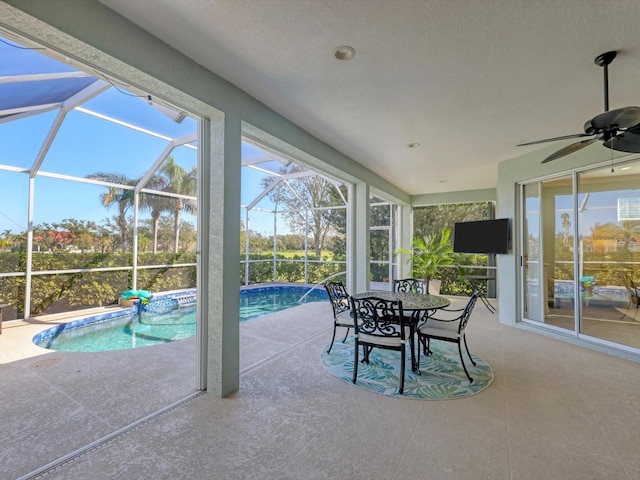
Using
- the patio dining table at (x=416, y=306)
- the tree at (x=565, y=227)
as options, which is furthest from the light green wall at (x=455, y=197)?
the patio dining table at (x=416, y=306)

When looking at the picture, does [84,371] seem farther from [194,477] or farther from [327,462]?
[327,462]

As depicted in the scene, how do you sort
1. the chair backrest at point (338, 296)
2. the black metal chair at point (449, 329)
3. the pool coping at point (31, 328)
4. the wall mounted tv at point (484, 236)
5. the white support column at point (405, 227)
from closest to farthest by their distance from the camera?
1. the black metal chair at point (449, 329)
2. the pool coping at point (31, 328)
3. the chair backrest at point (338, 296)
4. the wall mounted tv at point (484, 236)
5. the white support column at point (405, 227)

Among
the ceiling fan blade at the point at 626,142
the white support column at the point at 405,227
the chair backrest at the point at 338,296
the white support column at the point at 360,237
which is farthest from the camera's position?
the white support column at the point at 405,227

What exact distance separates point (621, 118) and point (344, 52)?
196 centimetres

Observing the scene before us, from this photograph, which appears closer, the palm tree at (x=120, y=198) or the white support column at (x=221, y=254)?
the white support column at (x=221, y=254)

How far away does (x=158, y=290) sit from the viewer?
21.9ft

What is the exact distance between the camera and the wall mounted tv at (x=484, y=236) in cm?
518

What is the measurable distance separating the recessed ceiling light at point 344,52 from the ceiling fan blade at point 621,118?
1775mm

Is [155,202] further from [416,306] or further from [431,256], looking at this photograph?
[431,256]

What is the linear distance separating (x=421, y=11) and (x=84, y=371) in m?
4.38

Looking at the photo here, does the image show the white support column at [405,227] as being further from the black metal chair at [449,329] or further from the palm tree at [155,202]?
the palm tree at [155,202]

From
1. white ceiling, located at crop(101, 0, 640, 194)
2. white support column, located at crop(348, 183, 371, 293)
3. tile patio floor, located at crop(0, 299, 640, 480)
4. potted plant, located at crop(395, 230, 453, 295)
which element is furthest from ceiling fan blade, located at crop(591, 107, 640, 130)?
potted plant, located at crop(395, 230, 453, 295)

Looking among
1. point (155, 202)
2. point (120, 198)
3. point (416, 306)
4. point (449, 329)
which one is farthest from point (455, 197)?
point (120, 198)

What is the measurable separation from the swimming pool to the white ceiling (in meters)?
3.37
